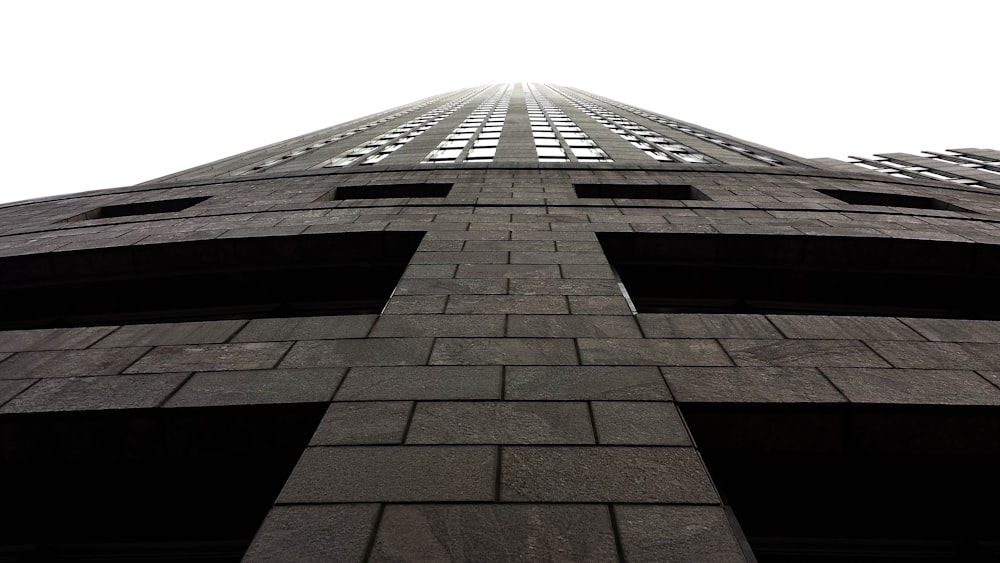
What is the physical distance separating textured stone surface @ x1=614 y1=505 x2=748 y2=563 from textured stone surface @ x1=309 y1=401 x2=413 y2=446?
6.70 feet

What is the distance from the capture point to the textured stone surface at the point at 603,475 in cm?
389

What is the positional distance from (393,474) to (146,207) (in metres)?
14.6

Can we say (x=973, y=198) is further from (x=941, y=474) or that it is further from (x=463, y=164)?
(x=463, y=164)

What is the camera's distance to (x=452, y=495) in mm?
3898

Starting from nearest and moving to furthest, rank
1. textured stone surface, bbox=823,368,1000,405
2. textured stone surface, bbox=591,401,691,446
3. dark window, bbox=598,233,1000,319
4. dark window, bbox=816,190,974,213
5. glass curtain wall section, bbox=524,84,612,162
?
textured stone surface, bbox=591,401,691,446, textured stone surface, bbox=823,368,1000,405, dark window, bbox=598,233,1000,319, dark window, bbox=816,190,974,213, glass curtain wall section, bbox=524,84,612,162

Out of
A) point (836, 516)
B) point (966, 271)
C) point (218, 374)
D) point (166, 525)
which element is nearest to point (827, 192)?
point (966, 271)

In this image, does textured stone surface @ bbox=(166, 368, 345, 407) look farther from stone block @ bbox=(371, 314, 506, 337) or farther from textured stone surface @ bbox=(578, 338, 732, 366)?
textured stone surface @ bbox=(578, 338, 732, 366)

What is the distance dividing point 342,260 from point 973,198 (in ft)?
54.1

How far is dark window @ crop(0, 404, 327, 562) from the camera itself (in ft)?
16.2

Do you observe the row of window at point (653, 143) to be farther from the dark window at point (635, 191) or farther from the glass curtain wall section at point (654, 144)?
the dark window at point (635, 191)

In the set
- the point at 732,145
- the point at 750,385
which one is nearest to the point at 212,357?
the point at 750,385

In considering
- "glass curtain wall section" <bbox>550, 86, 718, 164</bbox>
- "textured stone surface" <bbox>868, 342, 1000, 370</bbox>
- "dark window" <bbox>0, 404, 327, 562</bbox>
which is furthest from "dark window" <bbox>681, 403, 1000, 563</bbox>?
"glass curtain wall section" <bbox>550, 86, 718, 164</bbox>

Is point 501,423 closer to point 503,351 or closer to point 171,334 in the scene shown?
point 503,351

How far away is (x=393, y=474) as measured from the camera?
13.4ft
